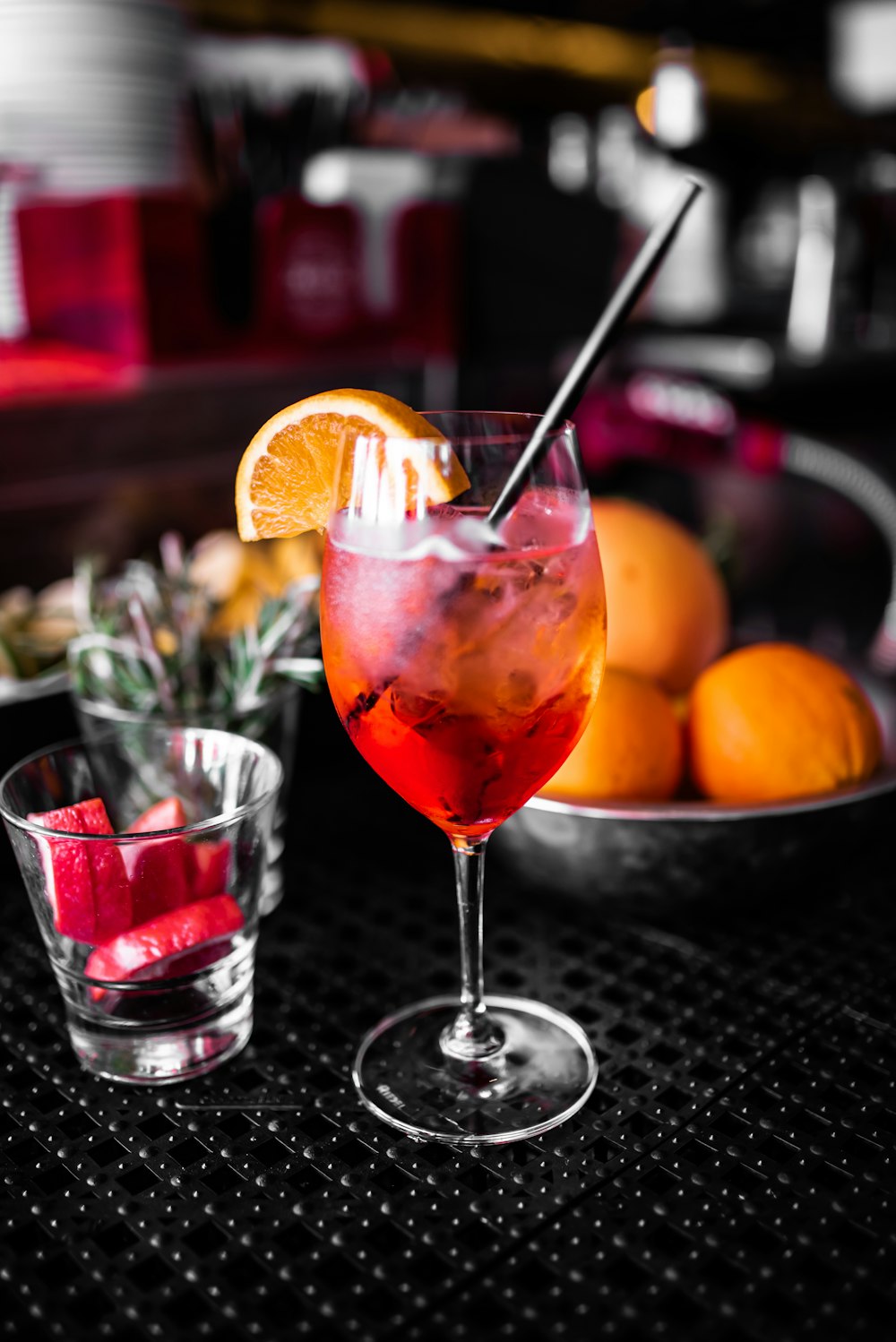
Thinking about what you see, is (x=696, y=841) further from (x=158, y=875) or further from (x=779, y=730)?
(x=158, y=875)

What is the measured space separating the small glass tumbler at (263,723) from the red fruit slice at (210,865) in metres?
0.12

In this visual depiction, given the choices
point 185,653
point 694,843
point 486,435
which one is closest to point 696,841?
point 694,843

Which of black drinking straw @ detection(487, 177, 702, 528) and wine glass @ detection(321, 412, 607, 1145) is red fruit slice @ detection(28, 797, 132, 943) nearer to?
wine glass @ detection(321, 412, 607, 1145)

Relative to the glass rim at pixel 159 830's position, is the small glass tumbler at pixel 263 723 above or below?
below

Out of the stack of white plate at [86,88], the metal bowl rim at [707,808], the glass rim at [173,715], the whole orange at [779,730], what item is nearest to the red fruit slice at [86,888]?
the glass rim at [173,715]

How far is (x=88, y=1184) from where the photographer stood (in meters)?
0.55

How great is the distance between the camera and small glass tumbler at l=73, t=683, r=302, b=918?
771 millimetres

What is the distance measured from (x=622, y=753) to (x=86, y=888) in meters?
0.34

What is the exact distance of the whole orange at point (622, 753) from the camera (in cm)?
74

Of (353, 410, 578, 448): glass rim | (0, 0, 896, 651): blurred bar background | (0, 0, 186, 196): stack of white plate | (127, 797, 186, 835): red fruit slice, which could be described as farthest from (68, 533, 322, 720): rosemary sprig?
(0, 0, 186, 196): stack of white plate

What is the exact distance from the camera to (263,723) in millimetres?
806

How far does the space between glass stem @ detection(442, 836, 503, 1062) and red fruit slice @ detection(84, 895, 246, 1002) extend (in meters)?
0.13

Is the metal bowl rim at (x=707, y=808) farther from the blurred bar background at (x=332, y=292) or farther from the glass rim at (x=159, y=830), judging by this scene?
the blurred bar background at (x=332, y=292)

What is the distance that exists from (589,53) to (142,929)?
375cm
